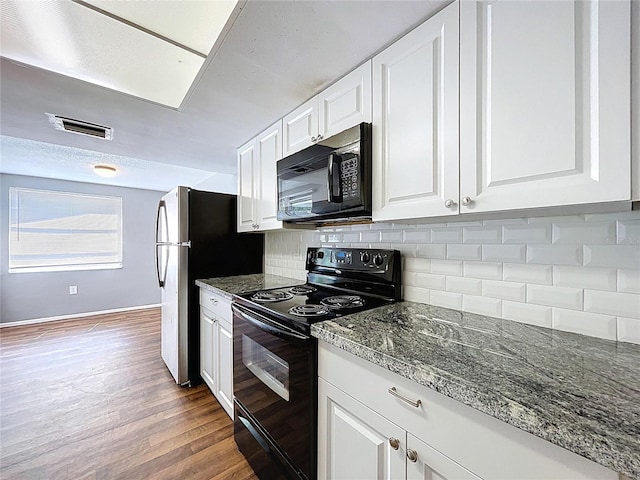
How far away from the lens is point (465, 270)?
1.22 metres

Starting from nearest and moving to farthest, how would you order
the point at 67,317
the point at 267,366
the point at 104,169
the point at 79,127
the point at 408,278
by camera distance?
the point at 267,366
the point at 408,278
the point at 79,127
the point at 104,169
the point at 67,317

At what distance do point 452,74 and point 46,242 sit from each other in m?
5.91

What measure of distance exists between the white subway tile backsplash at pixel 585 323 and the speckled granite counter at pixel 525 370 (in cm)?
3

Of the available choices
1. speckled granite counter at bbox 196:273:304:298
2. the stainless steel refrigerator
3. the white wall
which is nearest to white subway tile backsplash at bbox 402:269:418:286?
the white wall

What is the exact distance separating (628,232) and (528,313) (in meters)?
0.40

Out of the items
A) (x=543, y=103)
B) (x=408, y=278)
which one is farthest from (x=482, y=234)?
(x=543, y=103)

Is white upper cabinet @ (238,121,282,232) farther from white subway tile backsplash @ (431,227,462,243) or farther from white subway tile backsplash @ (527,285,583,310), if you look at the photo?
white subway tile backsplash @ (527,285,583,310)

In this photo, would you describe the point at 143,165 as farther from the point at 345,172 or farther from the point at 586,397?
the point at 586,397

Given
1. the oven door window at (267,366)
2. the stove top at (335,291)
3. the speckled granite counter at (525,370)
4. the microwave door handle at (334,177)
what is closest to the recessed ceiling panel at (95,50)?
the microwave door handle at (334,177)

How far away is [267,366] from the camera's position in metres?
1.34

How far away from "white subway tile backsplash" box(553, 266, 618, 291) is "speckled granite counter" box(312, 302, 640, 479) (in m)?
0.17

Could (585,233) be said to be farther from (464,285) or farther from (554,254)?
(464,285)

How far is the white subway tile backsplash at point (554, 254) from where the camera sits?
0.94 metres

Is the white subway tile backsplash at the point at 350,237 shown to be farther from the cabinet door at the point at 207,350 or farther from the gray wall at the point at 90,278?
the gray wall at the point at 90,278
